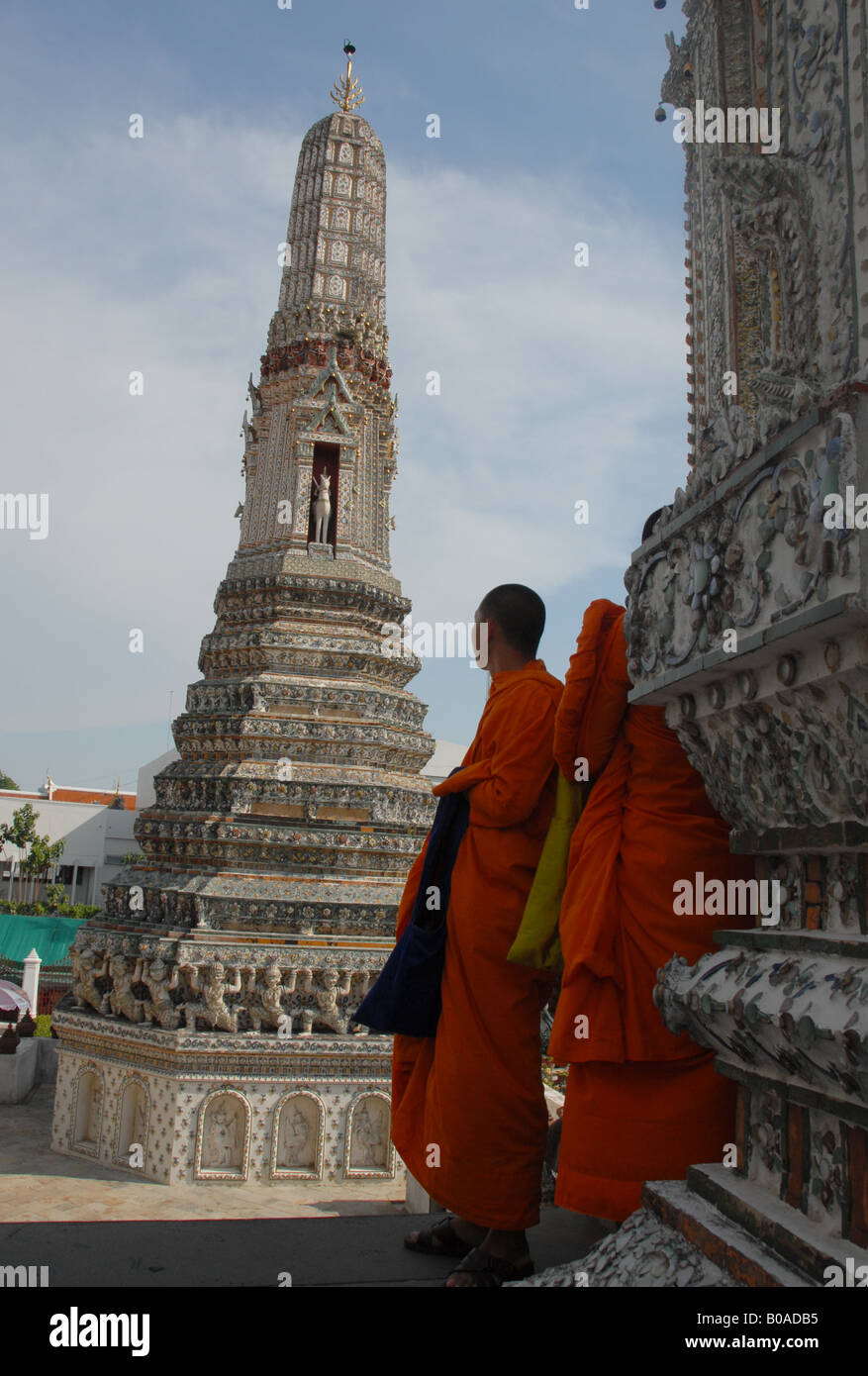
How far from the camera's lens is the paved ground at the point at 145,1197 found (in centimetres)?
873

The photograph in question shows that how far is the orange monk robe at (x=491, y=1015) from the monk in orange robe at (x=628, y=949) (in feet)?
0.87

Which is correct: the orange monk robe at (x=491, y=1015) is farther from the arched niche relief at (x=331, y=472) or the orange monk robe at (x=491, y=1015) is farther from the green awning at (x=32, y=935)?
the green awning at (x=32, y=935)

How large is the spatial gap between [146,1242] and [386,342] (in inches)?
511

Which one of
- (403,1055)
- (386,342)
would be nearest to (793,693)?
(403,1055)

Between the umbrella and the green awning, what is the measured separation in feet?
25.3

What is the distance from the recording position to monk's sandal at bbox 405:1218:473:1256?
9.78 ft

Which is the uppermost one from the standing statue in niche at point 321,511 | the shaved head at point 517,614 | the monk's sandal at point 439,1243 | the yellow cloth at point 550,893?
the standing statue in niche at point 321,511

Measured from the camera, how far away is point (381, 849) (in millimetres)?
10961

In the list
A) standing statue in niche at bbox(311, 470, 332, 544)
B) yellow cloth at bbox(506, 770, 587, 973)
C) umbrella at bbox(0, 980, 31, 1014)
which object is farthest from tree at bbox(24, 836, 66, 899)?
yellow cloth at bbox(506, 770, 587, 973)

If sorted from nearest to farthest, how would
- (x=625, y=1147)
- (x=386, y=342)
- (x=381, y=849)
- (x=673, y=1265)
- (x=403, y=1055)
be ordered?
(x=673, y=1265) < (x=625, y=1147) < (x=403, y=1055) < (x=381, y=849) < (x=386, y=342)

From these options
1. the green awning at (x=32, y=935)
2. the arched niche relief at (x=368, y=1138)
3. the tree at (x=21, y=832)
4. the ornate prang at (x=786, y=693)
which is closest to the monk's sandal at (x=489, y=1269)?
the ornate prang at (x=786, y=693)

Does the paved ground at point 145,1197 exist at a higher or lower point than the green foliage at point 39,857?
lower
